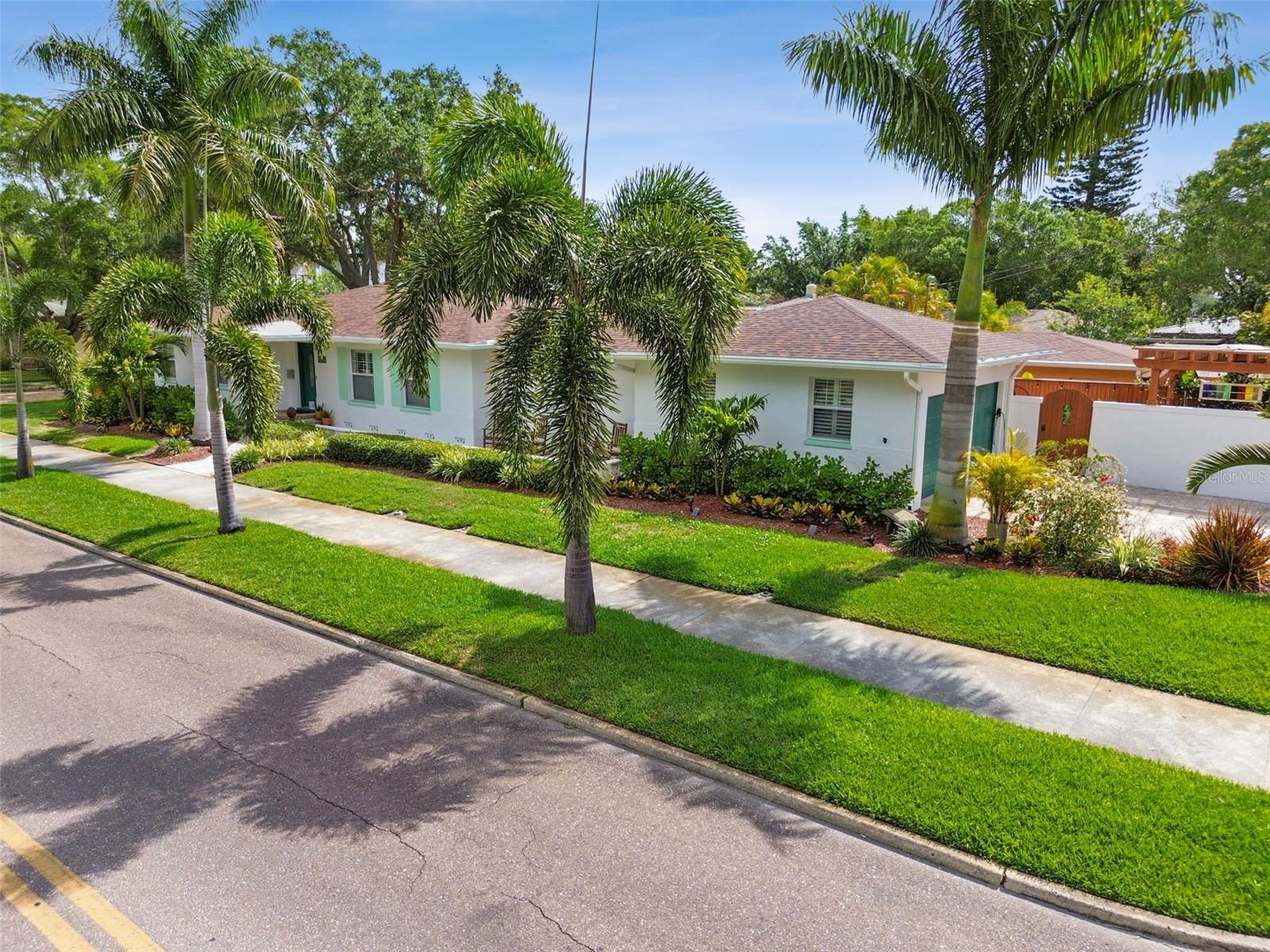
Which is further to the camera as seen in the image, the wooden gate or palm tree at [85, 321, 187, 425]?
palm tree at [85, 321, 187, 425]

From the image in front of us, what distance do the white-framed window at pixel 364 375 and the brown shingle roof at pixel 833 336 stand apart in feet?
4.81

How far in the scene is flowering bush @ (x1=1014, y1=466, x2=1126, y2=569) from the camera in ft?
36.3

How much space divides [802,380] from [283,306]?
948cm

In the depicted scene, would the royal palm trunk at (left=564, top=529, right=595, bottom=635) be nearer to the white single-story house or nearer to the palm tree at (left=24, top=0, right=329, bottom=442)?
the white single-story house

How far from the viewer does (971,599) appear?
9.92 metres

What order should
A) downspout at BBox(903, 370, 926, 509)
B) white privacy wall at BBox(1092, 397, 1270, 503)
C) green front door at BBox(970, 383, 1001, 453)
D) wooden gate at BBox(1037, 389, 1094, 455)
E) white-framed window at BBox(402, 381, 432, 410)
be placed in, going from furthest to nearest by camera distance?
white-framed window at BBox(402, 381, 432, 410) → wooden gate at BBox(1037, 389, 1094, 455) → green front door at BBox(970, 383, 1001, 453) → white privacy wall at BBox(1092, 397, 1270, 503) → downspout at BBox(903, 370, 926, 509)

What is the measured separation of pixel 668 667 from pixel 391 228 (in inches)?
1384

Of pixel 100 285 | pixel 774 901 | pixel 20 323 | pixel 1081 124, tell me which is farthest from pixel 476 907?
pixel 20 323

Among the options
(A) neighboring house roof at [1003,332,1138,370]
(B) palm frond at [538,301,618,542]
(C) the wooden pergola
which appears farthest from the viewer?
(A) neighboring house roof at [1003,332,1138,370]

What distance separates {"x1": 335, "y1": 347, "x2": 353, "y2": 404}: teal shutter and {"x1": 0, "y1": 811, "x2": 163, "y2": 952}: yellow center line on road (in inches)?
732

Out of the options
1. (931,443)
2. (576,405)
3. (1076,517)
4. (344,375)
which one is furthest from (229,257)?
(1076,517)

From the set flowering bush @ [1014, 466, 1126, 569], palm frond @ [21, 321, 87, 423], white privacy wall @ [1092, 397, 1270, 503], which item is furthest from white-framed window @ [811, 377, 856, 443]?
palm frond @ [21, 321, 87, 423]

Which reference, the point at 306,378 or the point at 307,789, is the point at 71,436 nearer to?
the point at 306,378

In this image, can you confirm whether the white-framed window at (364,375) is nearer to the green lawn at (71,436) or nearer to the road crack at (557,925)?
the green lawn at (71,436)
